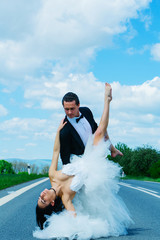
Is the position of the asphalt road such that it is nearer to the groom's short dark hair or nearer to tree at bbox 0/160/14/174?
the groom's short dark hair

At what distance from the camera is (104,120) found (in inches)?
189

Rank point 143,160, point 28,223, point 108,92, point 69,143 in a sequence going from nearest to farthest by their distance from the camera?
point 108,92
point 69,143
point 28,223
point 143,160

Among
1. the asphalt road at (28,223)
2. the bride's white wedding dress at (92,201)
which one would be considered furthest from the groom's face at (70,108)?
the asphalt road at (28,223)

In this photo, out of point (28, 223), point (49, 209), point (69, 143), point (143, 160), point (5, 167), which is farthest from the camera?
point (143, 160)

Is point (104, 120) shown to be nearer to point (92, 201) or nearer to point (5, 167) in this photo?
point (92, 201)

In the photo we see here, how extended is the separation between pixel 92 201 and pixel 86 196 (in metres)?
0.11

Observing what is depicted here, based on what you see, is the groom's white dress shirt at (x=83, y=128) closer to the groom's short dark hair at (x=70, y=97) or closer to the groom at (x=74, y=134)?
the groom at (x=74, y=134)

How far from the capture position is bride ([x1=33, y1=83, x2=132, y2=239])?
4621mm

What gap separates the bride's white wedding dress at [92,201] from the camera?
4.62 m

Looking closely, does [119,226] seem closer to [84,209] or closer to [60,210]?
[84,209]

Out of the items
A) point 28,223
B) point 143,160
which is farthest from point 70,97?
point 143,160

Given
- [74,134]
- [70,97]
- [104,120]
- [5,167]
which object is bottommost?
[74,134]

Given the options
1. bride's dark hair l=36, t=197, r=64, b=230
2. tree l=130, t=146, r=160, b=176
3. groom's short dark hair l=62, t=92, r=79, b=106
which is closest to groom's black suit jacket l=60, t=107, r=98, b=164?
groom's short dark hair l=62, t=92, r=79, b=106

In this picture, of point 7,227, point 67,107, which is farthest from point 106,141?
point 7,227
